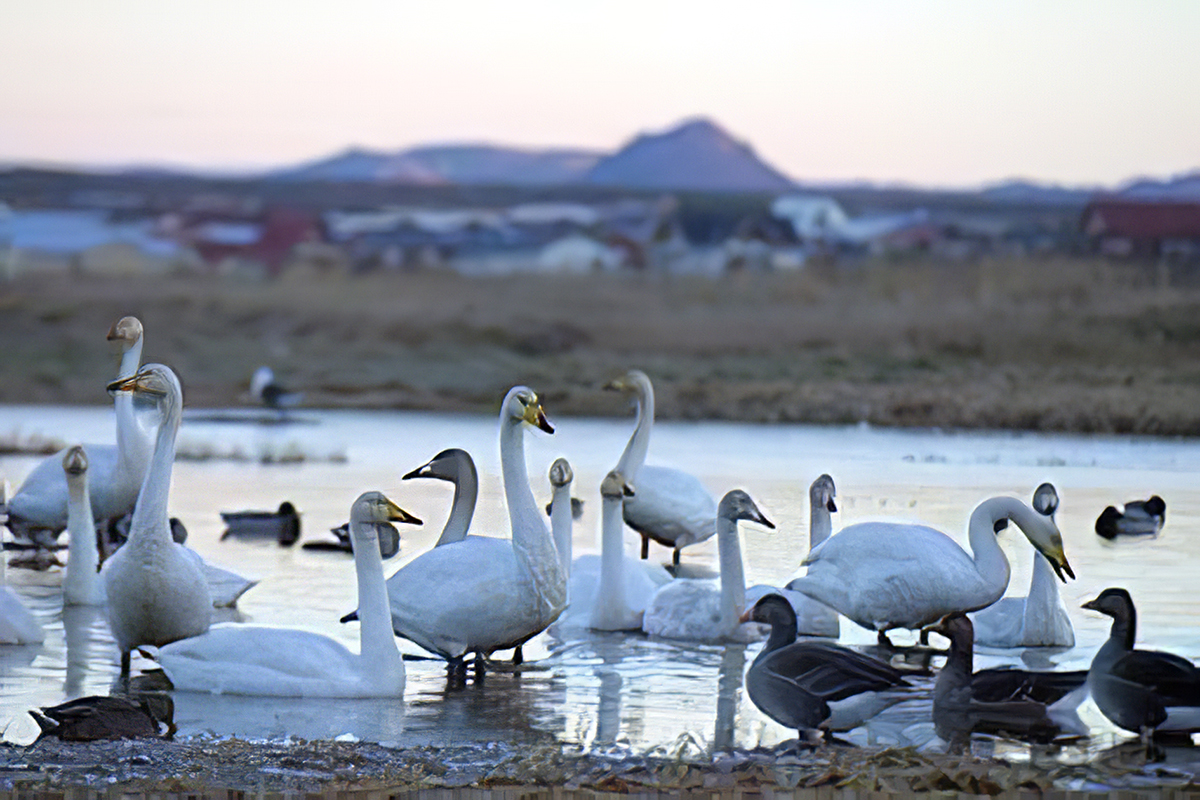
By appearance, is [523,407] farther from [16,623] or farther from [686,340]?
[686,340]

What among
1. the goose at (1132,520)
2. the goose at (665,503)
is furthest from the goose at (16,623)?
the goose at (1132,520)

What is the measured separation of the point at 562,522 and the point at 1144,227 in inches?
1098

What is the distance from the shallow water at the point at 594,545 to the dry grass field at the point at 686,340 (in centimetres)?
260

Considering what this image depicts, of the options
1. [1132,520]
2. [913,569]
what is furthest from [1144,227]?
[913,569]

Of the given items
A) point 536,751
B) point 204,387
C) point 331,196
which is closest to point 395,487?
point 536,751

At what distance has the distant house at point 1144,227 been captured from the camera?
3266cm

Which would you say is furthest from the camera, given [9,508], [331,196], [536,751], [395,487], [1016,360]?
[331,196]

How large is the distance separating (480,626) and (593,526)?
204 inches

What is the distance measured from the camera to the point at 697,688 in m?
6.77

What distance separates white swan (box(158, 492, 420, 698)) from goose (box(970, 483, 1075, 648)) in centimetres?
298

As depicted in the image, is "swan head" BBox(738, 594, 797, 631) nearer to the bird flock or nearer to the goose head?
the bird flock

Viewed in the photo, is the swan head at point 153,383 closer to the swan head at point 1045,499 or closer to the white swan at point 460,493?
the white swan at point 460,493

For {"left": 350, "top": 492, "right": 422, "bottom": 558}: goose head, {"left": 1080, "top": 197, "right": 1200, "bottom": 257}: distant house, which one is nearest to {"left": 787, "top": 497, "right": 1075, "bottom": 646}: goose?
{"left": 350, "top": 492, "right": 422, "bottom": 558}: goose head

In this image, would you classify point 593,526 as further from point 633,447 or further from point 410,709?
point 410,709
